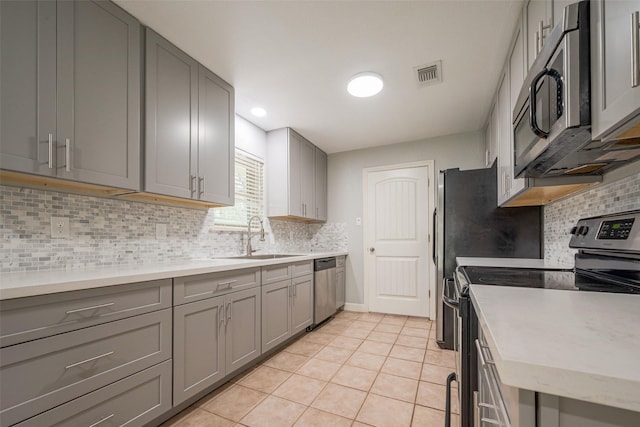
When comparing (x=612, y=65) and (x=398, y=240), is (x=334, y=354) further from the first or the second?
(x=612, y=65)

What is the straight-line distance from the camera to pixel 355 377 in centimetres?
210

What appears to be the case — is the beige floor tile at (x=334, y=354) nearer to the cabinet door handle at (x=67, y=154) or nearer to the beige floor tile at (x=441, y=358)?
the beige floor tile at (x=441, y=358)

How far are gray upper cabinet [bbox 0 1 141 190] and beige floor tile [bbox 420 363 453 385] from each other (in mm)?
2371

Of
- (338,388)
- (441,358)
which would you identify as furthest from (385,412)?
(441,358)

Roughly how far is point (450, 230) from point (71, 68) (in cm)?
280

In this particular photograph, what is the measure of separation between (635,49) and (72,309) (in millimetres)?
1926

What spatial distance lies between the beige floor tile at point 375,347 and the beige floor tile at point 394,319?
74 centimetres

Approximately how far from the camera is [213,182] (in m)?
2.18

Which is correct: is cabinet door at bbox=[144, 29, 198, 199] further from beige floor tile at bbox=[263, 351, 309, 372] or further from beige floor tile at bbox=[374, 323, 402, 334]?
beige floor tile at bbox=[374, 323, 402, 334]

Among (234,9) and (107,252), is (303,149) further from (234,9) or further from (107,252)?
(107,252)

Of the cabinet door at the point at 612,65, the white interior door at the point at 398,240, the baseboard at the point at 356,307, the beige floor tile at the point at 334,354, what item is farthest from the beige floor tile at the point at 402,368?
the cabinet door at the point at 612,65

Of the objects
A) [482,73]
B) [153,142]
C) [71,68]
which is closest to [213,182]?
[153,142]

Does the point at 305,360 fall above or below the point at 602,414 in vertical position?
below

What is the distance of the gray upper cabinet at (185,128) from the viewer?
5.73 feet
